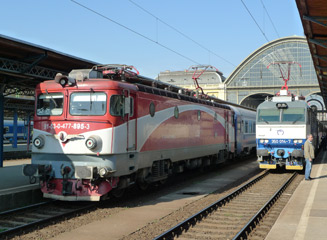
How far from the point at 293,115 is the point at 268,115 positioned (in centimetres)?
111

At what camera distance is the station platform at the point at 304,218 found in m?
6.95

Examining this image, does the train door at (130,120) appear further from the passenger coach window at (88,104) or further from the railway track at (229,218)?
the railway track at (229,218)

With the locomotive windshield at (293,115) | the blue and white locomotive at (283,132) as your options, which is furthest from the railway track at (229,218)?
the locomotive windshield at (293,115)

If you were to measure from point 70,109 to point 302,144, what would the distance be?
10761 mm

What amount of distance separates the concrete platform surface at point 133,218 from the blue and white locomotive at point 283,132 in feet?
15.6

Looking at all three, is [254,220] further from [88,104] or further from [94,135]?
[88,104]

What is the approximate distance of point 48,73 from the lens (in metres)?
15.2

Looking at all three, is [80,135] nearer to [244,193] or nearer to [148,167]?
[148,167]

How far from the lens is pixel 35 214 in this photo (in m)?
9.14

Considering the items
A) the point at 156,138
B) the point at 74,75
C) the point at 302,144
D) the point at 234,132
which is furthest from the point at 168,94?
the point at 234,132

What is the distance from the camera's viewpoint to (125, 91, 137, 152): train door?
9969 millimetres

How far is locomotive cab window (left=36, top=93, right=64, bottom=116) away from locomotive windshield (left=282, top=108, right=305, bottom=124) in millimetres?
10820

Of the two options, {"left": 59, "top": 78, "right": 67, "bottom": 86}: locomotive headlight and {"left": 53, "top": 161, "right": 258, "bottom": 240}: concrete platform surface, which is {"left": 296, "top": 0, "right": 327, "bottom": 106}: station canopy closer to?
{"left": 53, "top": 161, "right": 258, "bottom": 240}: concrete platform surface

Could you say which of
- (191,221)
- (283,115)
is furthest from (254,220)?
(283,115)
